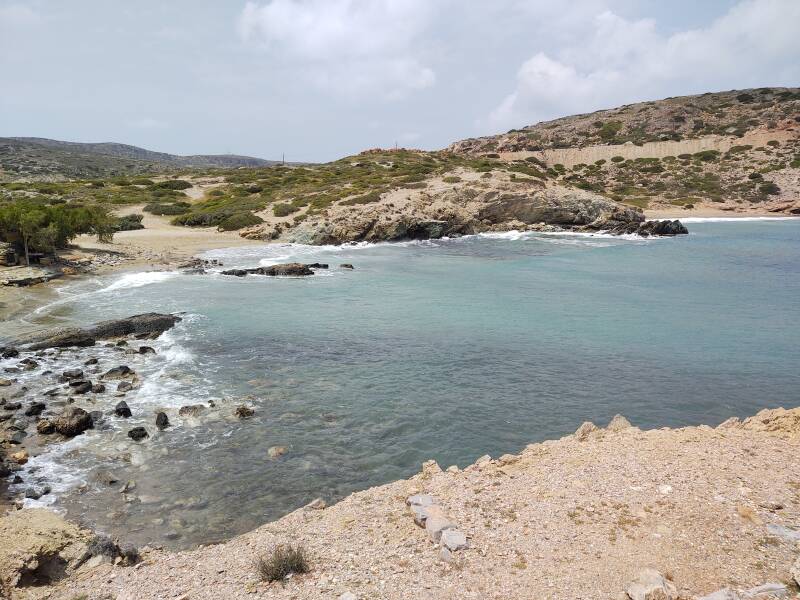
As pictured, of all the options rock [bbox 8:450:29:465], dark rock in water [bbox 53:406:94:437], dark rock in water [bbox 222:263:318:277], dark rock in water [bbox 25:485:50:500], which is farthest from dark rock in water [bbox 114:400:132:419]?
dark rock in water [bbox 222:263:318:277]

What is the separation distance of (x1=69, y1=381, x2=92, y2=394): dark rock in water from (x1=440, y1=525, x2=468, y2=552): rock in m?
11.9

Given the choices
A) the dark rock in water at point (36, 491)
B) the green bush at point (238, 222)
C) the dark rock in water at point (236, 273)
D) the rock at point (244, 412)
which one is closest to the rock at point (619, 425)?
the rock at point (244, 412)

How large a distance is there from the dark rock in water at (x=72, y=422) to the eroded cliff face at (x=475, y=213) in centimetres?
3851

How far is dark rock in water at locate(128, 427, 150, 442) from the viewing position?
1198 cm

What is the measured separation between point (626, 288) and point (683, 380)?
593 inches

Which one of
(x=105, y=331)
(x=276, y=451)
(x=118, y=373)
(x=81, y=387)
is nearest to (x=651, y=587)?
(x=276, y=451)

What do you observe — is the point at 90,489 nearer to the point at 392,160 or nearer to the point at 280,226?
the point at 280,226

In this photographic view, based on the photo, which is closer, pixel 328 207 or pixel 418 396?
pixel 418 396

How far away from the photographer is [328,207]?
55.2 m

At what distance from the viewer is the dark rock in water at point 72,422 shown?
12.1 metres

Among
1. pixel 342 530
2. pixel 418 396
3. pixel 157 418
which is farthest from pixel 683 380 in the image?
pixel 157 418

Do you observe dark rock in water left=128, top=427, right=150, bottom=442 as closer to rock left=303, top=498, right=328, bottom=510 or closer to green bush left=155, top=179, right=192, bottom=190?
rock left=303, top=498, right=328, bottom=510

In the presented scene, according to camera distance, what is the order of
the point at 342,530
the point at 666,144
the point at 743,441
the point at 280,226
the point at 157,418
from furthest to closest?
the point at 666,144 → the point at 280,226 → the point at 157,418 → the point at 743,441 → the point at 342,530

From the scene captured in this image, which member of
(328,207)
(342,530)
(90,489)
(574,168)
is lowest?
(90,489)
